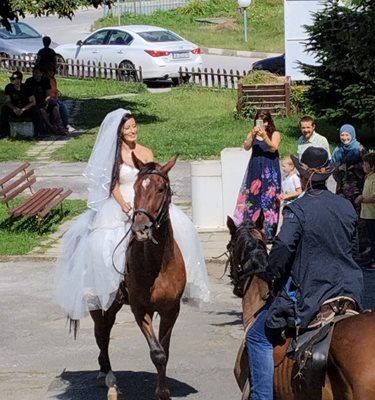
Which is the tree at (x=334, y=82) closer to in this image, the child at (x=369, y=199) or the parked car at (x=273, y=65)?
the child at (x=369, y=199)

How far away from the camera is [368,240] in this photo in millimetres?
14430

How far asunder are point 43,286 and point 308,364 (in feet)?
26.5

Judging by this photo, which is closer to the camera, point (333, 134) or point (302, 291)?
point (302, 291)

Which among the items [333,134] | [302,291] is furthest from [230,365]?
[333,134]

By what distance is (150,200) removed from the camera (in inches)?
343

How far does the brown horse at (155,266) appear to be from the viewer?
8727 mm

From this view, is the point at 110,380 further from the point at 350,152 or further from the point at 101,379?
the point at 350,152

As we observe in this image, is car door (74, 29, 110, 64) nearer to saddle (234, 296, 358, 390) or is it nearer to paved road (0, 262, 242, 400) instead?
paved road (0, 262, 242, 400)

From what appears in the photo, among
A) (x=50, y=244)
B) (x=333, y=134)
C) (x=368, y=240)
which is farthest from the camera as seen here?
(x=333, y=134)

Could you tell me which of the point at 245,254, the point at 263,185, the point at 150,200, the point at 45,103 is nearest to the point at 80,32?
the point at 45,103

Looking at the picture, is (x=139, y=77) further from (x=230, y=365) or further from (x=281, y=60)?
Result: (x=230, y=365)

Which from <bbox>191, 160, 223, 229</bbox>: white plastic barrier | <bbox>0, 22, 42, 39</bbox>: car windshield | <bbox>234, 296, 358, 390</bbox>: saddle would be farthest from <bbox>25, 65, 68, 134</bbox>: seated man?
<bbox>234, 296, 358, 390</bbox>: saddle

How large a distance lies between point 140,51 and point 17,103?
8.58 metres

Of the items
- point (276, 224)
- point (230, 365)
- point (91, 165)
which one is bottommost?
point (230, 365)
